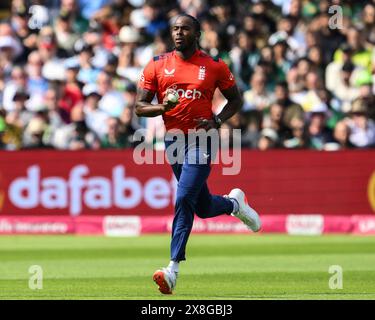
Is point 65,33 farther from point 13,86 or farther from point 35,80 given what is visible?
point 13,86

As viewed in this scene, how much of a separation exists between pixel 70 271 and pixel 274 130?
282 inches

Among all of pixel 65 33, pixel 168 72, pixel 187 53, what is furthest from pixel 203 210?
pixel 65 33

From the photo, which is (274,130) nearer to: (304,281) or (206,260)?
(206,260)

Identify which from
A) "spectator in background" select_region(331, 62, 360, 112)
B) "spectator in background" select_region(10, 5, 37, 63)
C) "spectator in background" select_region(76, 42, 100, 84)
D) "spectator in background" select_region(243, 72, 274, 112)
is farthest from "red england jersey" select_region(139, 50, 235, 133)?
"spectator in background" select_region(10, 5, 37, 63)

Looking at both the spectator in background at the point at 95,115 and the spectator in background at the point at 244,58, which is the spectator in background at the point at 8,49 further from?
the spectator in background at the point at 244,58

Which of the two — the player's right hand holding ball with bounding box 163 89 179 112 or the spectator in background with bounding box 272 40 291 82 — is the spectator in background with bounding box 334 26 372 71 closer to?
the spectator in background with bounding box 272 40 291 82

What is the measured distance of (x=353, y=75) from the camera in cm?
2020

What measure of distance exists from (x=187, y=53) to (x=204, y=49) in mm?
9613

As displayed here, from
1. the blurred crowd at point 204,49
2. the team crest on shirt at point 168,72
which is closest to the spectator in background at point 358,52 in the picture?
the blurred crowd at point 204,49

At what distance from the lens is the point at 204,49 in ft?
67.1

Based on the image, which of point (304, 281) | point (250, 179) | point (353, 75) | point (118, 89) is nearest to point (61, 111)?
point (118, 89)

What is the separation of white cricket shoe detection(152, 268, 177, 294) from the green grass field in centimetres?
10
